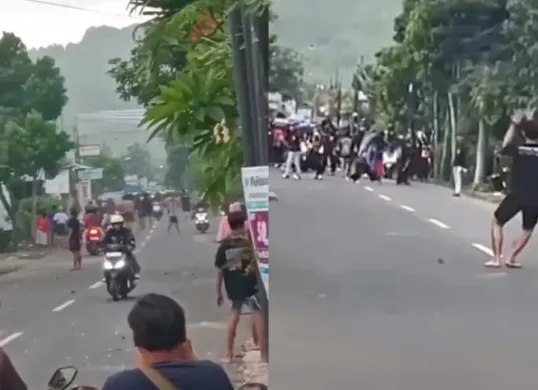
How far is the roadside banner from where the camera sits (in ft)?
8.13

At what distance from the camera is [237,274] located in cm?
263

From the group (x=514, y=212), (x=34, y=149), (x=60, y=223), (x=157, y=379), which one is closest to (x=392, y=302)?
(x=514, y=212)

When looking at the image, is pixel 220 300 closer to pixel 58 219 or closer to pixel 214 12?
pixel 58 219

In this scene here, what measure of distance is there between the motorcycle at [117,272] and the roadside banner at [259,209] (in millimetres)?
372

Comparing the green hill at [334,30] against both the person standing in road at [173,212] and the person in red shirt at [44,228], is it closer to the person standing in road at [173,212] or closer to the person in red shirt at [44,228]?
the person standing in road at [173,212]

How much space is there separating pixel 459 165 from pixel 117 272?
39.5 inches

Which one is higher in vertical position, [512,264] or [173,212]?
[173,212]

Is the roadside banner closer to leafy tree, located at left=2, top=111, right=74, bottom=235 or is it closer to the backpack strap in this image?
the backpack strap

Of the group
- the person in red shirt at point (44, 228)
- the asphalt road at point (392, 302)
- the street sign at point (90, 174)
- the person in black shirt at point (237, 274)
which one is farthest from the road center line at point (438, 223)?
the person in red shirt at point (44, 228)

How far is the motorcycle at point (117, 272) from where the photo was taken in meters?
2.55

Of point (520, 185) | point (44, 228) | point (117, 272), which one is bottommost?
point (117, 272)

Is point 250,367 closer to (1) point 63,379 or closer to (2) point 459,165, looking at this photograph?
(1) point 63,379

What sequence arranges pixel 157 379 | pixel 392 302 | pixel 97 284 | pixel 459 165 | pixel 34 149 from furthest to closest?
pixel 34 149 < pixel 97 284 < pixel 459 165 < pixel 392 302 < pixel 157 379

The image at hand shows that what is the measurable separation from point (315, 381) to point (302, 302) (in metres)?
0.21
